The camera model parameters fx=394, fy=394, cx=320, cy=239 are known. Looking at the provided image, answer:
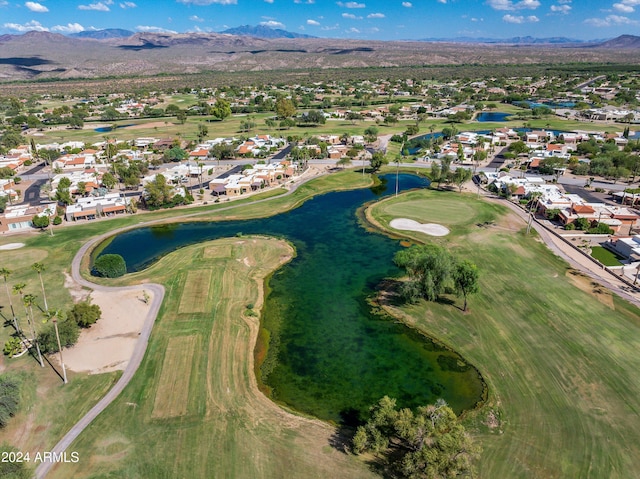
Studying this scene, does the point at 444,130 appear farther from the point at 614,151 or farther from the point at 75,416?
the point at 75,416

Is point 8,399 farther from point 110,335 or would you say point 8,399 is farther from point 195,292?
point 195,292

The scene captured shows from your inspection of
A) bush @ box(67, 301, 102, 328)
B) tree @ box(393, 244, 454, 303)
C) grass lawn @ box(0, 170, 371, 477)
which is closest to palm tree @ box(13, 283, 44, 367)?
grass lawn @ box(0, 170, 371, 477)

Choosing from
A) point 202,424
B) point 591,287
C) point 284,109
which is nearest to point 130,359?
point 202,424

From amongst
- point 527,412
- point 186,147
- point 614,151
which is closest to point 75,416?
point 527,412

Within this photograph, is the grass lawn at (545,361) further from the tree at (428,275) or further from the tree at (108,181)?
the tree at (108,181)

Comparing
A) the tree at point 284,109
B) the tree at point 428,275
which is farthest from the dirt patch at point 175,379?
the tree at point 284,109

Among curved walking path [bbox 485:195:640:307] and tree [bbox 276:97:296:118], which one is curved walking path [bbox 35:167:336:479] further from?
tree [bbox 276:97:296:118]
